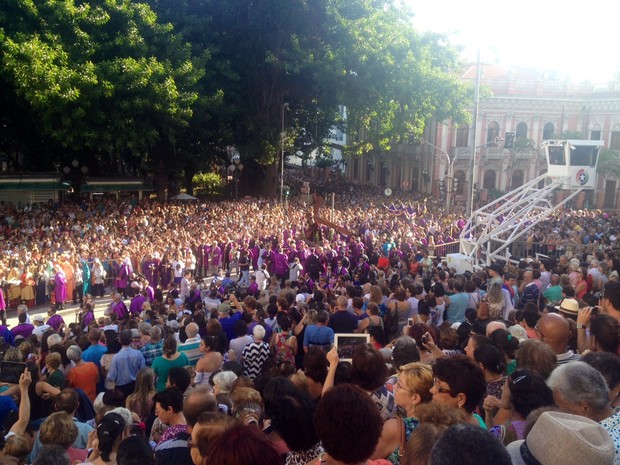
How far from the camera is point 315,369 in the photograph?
520cm

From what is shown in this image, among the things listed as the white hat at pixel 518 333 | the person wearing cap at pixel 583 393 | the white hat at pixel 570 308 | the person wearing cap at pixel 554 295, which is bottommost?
the person wearing cap at pixel 554 295

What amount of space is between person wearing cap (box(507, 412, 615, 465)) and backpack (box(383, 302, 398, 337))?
609 centimetres

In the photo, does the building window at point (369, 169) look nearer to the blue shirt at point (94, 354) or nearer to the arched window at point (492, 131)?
the arched window at point (492, 131)

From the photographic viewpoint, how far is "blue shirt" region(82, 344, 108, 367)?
7523 millimetres

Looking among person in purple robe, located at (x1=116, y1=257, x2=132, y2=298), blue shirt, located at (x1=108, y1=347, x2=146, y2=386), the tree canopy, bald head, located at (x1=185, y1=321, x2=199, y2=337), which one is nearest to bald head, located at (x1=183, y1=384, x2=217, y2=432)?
blue shirt, located at (x1=108, y1=347, x2=146, y2=386)

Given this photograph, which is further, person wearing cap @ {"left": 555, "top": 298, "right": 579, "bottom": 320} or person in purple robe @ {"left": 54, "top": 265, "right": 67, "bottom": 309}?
person in purple robe @ {"left": 54, "top": 265, "right": 67, "bottom": 309}

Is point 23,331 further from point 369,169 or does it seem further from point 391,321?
point 369,169

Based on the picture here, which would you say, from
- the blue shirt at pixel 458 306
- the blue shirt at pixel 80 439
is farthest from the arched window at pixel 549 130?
the blue shirt at pixel 80 439

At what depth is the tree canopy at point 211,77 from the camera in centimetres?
2389

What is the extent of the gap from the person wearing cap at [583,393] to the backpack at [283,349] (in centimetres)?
356

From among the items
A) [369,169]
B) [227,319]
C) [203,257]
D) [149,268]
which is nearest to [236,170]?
[203,257]

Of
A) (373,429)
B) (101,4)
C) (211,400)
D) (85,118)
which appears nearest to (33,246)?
(85,118)

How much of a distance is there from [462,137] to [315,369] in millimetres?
43141

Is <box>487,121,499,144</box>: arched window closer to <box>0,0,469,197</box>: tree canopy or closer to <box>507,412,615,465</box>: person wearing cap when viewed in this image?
<box>0,0,469,197</box>: tree canopy
